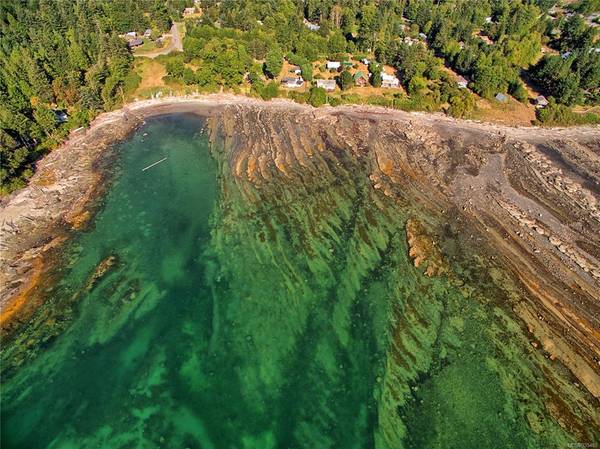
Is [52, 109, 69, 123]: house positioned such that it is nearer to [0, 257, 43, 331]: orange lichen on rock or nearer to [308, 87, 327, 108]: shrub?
[0, 257, 43, 331]: orange lichen on rock

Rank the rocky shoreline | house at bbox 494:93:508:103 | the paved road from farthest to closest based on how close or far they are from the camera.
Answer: the paved road
house at bbox 494:93:508:103
the rocky shoreline

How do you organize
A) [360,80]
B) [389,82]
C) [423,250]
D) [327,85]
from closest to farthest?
[423,250]
[327,85]
[389,82]
[360,80]

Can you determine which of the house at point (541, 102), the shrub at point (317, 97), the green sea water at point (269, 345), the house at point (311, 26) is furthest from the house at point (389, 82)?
the green sea water at point (269, 345)

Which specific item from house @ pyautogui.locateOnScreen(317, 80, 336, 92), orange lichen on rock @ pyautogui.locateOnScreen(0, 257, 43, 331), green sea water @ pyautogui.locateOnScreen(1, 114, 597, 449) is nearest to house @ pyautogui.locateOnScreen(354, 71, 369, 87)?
house @ pyautogui.locateOnScreen(317, 80, 336, 92)

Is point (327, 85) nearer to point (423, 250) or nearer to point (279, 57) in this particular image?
point (279, 57)

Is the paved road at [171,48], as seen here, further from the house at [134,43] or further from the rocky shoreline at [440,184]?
the rocky shoreline at [440,184]

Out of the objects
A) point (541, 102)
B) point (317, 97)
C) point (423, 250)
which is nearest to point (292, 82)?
point (317, 97)
